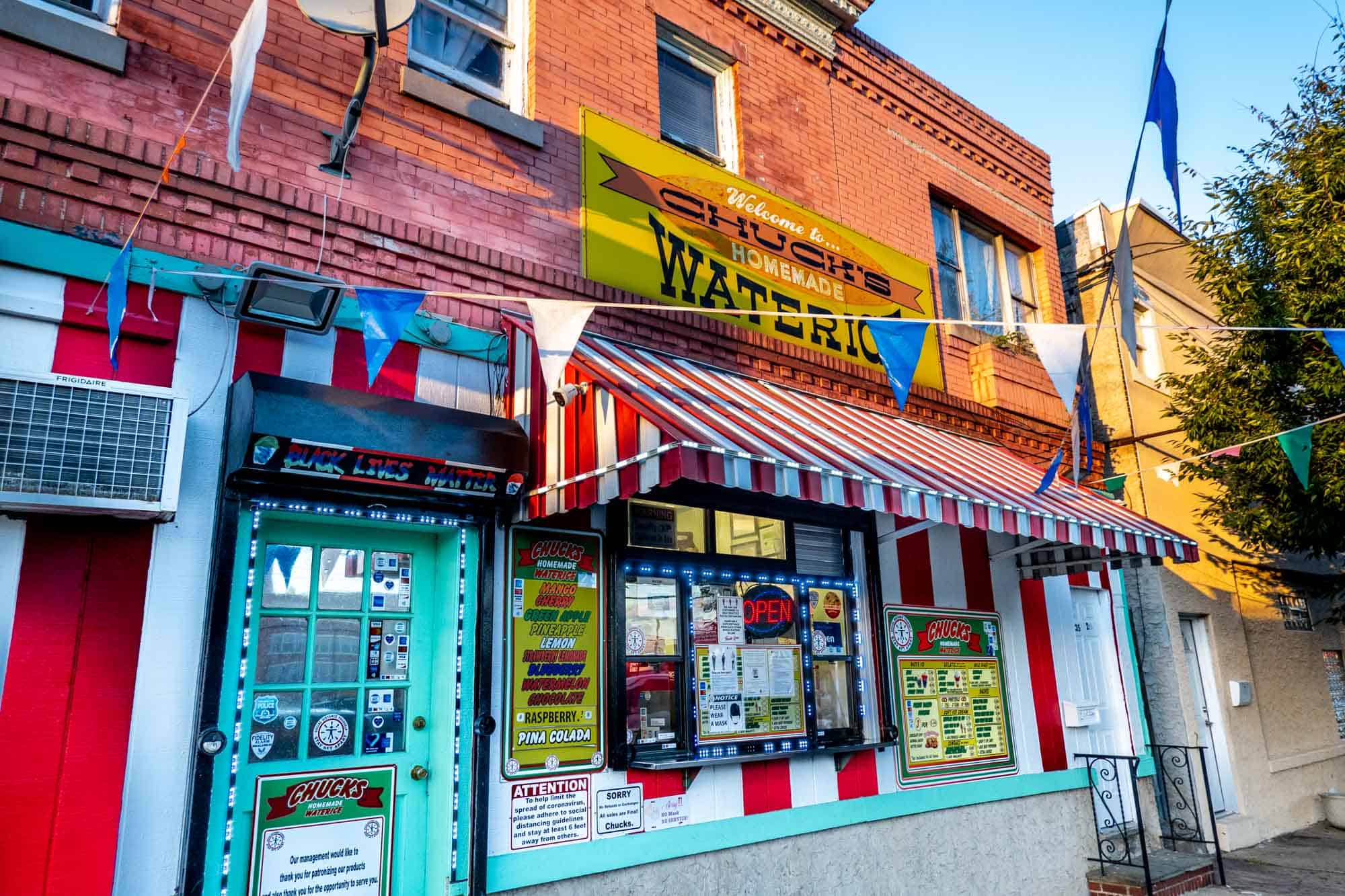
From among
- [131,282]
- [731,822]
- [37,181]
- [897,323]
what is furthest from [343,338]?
[731,822]

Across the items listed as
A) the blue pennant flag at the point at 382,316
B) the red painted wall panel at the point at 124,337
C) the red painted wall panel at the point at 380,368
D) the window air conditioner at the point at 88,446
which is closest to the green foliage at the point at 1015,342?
the red painted wall panel at the point at 380,368

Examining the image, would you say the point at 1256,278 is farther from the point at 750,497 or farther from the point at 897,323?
the point at 750,497

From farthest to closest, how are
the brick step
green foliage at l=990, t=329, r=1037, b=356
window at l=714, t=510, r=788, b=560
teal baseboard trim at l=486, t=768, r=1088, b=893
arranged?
1. green foliage at l=990, t=329, r=1037, b=356
2. the brick step
3. window at l=714, t=510, r=788, b=560
4. teal baseboard trim at l=486, t=768, r=1088, b=893

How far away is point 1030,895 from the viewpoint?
711 cm

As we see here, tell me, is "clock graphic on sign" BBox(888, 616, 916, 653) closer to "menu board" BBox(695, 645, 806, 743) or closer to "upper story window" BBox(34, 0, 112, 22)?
"menu board" BBox(695, 645, 806, 743)

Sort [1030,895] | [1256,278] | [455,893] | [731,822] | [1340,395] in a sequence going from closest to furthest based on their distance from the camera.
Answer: [455,893], [731,822], [1030,895], [1340,395], [1256,278]

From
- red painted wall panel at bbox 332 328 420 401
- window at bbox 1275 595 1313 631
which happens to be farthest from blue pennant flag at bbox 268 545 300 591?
window at bbox 1275 595 1313 631

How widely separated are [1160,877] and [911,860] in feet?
7.75

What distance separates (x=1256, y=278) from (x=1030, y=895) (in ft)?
20.8

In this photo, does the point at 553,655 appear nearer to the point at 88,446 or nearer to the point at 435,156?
the point at 88,446

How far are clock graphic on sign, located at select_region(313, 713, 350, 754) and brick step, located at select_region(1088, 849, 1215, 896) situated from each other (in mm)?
6266

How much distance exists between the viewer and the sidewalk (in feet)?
25.2

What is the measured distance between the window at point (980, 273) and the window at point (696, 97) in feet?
9.17

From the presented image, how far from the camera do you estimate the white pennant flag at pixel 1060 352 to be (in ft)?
16.4
